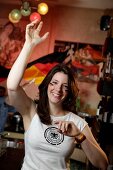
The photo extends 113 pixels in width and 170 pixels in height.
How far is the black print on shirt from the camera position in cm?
134

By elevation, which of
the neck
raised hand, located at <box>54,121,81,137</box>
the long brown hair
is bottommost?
raised hand, located at <box>54,121,81,137</box>

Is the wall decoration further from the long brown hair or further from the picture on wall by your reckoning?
the long brown hair

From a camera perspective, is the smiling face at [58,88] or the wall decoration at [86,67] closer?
the smiling face at [58,88]

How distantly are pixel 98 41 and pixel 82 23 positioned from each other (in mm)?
416

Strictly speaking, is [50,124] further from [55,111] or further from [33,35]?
[33,35]

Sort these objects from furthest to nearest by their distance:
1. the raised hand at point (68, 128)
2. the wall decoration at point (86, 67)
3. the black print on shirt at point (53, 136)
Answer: the wall decoration at point (86, 67), the black print on shirt at point (53, 136), the raised hand at point (68, 128)

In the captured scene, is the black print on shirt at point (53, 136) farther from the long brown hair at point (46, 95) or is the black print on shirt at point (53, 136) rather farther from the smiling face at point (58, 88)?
the smiling face at point (58, 88)

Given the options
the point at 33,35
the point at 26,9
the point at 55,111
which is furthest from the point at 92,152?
the point at 26,9

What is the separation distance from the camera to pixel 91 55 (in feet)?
14.2

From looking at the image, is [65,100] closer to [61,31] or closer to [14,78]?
[14,78]

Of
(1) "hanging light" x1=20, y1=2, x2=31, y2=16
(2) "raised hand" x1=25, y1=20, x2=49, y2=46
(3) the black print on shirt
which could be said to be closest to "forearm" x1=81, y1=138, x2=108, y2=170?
(3) the black print on shirt

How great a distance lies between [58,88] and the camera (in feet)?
4.63

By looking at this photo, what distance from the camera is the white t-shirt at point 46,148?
133cm

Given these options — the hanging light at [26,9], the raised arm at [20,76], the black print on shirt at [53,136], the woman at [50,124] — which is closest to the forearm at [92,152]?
the woman at [50,124]
